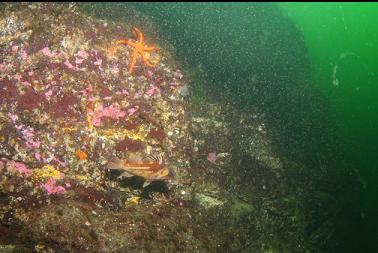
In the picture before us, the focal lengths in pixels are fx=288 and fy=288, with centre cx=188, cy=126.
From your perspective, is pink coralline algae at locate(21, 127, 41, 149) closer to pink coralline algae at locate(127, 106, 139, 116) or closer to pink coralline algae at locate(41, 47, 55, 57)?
pink coralline algae at locate(41, 47, 55, 57)

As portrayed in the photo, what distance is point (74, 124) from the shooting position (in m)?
3.83

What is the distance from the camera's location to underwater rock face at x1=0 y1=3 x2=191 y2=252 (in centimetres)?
315

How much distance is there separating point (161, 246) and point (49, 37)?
321cm

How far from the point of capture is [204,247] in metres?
3.74

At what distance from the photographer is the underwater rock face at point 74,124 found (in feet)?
10.3

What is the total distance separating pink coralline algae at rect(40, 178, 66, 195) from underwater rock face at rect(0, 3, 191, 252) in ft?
0.04

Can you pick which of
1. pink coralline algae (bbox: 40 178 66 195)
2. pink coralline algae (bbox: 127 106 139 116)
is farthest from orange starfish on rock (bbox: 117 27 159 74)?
pink coralline algae (bbox: 40 178 66 195)

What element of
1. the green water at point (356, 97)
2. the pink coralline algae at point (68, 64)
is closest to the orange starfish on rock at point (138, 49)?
the pink coralline algae at point (68, 64)

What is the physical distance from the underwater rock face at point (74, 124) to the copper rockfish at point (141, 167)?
0.18 meters

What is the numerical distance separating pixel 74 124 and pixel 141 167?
1084 mm

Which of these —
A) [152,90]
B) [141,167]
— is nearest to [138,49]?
[152,90]

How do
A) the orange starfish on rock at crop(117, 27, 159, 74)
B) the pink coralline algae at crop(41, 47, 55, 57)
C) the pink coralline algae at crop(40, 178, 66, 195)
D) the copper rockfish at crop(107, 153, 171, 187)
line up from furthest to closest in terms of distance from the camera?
the orange starfish on rock at crop(117, 27, 159, 74)
the pink coralline algae at crop(41, 47, 55, 57)
the copper rockfish at crop(107, 153, 171, 187)
the pink coralline algae at crop(40, 178, 66, 195)

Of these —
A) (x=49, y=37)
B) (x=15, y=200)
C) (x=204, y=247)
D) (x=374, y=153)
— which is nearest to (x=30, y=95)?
(x=49, y=37)

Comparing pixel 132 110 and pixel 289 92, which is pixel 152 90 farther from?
pixel 289 92
